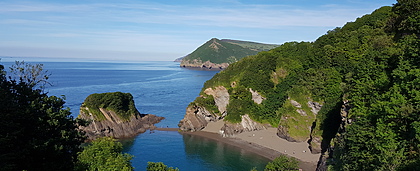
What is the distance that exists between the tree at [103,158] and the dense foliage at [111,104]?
128 ft

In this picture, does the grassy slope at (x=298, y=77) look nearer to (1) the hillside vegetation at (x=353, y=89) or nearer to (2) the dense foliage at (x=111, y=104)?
(1) the hillside vegetation at (x=353, y=89)

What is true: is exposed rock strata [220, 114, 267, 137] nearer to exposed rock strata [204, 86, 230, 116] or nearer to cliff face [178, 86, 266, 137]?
cliff face [178, 86, 266, 137]

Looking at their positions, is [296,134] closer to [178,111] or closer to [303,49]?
[303,49]

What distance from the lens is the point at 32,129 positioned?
1006 inches

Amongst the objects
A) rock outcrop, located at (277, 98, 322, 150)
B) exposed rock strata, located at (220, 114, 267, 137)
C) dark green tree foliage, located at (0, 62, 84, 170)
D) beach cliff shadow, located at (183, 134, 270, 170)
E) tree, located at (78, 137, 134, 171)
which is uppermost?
dark green tree foliage, located at (0, 62, 84, 170)

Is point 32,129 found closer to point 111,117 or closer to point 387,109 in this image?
point 387,109

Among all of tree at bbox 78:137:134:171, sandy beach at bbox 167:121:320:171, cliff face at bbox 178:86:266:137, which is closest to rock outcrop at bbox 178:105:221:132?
cliff face at bbox 178:86:266:137

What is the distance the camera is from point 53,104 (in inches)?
1134

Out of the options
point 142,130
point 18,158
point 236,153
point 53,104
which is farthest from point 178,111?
point 18,158

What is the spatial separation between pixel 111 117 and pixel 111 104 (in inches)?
126

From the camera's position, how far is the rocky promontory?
65.6 meters

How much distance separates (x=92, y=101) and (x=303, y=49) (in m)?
56.1

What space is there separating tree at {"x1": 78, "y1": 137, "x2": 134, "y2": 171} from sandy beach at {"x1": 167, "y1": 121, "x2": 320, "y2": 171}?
31.9m

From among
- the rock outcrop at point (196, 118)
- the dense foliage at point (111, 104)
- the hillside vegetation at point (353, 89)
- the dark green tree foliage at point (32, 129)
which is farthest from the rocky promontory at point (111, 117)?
the dark green tree foliage at point (32, 129)
